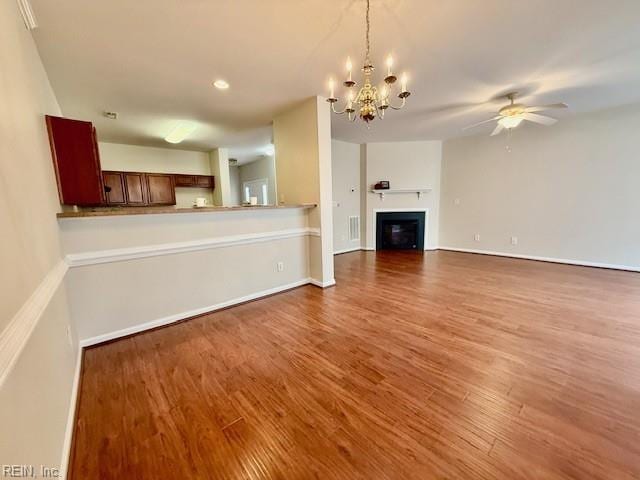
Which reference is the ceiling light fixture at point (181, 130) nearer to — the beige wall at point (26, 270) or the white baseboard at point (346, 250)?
the beige wall at point (26, 270)

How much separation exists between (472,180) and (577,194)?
166 centimetres

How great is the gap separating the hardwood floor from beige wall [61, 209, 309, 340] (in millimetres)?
248

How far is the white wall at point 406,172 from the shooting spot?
19.2 feet

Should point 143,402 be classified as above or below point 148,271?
below

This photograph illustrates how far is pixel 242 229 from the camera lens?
3.08 metres

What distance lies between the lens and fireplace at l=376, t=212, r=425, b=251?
6.04 m

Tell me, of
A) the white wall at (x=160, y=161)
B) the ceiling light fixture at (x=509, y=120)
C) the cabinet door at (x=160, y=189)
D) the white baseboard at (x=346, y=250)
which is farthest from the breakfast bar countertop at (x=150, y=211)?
the white wall at (x=160, y=161)

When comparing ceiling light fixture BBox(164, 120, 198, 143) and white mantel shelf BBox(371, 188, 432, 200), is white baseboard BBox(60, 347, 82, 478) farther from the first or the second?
white mantel shelf BBox(371, 188, 432, 200)

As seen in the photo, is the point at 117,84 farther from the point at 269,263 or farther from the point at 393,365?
the point at 393,365

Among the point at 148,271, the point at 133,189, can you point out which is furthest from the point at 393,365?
the point at 133,189

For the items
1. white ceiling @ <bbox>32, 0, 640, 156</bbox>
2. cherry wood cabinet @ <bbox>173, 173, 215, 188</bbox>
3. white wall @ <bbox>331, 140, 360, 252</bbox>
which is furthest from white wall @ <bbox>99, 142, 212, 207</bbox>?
white wall @ <bbox>331, 140, 360, 252</bbox>

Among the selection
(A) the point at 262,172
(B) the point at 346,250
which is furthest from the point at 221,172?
(B) the point at 346,250

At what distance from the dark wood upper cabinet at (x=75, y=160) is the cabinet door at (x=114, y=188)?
334cm

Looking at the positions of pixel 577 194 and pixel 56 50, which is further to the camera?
pixel 577 194
